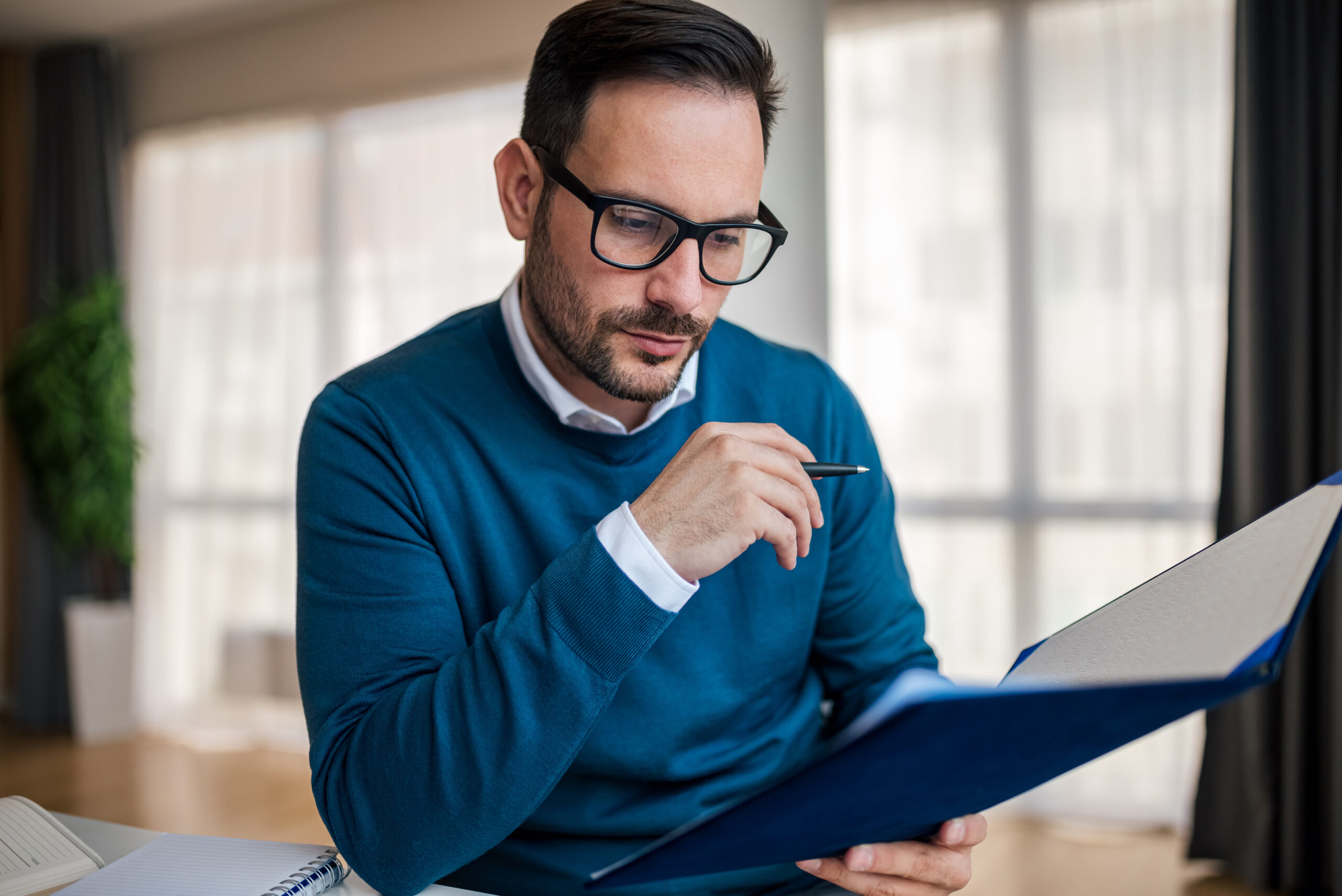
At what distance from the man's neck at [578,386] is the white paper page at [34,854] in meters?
0.64

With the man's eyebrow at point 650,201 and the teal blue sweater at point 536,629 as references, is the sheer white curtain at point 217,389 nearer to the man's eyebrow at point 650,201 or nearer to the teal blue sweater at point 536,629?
the teal blue sweater at point 536,629

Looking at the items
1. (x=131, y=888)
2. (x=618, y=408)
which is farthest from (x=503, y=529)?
(x=131, y=888)

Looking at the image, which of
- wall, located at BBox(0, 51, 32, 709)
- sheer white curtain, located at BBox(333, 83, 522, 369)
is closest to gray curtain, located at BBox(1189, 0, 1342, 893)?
sheer white curtain, located at BBox(333, 83, 522, 369)

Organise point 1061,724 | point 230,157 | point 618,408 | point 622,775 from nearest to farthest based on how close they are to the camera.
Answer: point 1061,724, point 622,775, point 618,408, point 230,157

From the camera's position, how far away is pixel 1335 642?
95.3 inches

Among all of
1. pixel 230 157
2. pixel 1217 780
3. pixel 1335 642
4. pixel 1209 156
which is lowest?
pixel 1217 780

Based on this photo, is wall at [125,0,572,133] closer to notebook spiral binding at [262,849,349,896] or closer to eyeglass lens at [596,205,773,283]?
eyeglass lens at [596,205,773,283]

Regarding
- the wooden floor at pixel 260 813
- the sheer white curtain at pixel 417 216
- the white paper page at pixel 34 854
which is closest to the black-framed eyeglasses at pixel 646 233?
the white paper page at pixel 34 854

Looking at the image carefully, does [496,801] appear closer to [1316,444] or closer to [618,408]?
[618,408]

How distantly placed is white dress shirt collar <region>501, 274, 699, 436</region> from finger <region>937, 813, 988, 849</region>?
1.69 feet

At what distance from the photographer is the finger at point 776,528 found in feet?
2.62

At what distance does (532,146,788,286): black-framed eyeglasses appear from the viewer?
0.93 m

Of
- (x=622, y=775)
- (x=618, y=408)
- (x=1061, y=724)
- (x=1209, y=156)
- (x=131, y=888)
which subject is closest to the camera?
(x=1061, y=724)

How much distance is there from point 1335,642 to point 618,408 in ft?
7.49
